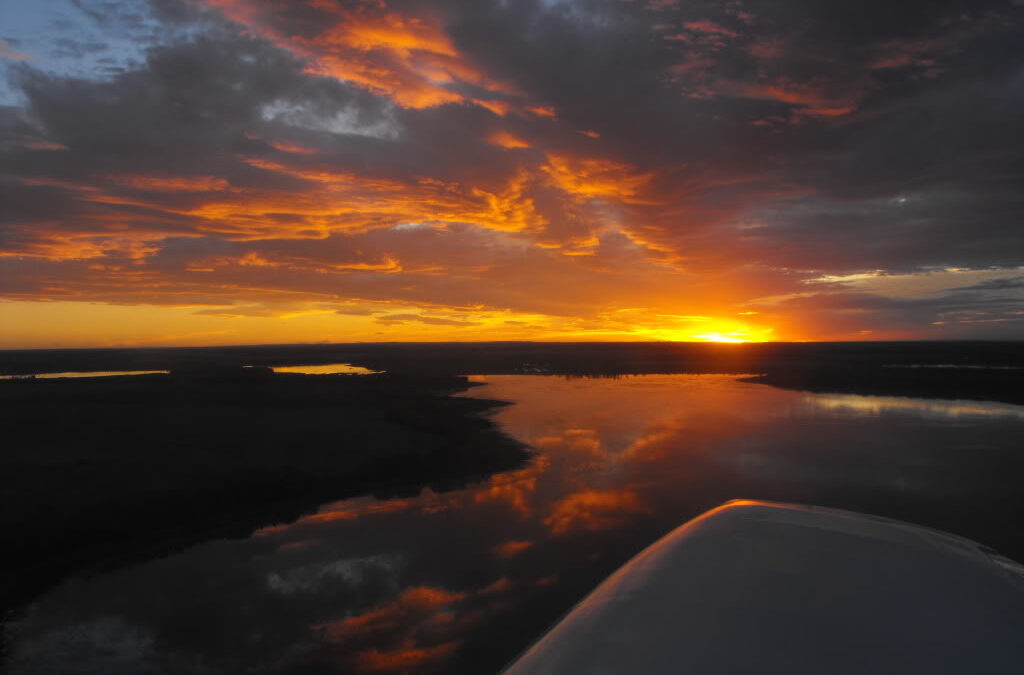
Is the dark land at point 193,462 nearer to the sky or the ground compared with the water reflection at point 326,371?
nearer to the ground

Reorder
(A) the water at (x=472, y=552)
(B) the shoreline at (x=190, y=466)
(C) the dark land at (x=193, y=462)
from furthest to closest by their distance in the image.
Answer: (C) the dark land at (x=193, y=462), (B) the shoreline at (x=190, y=466), (A) the water at (x=472, y=552)

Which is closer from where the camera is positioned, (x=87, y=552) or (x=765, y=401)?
(x=87, y=552)

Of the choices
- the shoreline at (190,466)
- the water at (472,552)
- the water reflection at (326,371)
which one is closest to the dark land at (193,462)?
the shoreline at (190,466)

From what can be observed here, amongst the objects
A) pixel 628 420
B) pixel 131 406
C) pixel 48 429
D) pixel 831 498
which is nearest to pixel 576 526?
pixel 831 498

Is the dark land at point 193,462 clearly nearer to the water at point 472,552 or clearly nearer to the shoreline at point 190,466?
the shoreline at point 190,466

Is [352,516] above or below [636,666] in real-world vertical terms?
below

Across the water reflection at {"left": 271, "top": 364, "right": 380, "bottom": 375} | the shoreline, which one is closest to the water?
the shoreline

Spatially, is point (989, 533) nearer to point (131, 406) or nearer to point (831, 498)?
point (831, 498)

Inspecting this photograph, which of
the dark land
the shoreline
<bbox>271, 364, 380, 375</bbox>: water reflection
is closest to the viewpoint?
the shoreline

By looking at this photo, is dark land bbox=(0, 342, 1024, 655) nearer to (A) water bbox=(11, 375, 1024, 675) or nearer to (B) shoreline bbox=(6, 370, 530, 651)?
(B) shoreline bbox=(6, 370, 530, 651)
